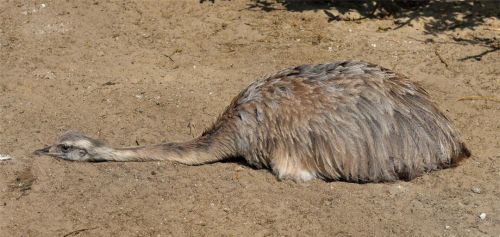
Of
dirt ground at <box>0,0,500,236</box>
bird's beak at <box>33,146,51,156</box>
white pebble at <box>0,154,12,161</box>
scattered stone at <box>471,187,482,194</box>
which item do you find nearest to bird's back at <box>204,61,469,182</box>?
dirt ground at <box>0,0,500,236</box>

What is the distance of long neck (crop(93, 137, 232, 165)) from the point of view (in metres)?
5.36

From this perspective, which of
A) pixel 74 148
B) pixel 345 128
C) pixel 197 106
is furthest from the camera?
pixel 197 106

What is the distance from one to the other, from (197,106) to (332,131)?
159 centimetres

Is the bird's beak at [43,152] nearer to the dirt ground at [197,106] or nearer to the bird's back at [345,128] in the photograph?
the dirt ground at [197,106]

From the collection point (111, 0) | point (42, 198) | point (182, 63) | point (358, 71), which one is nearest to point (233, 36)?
point (182, 63)

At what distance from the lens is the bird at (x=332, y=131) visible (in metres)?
4.96

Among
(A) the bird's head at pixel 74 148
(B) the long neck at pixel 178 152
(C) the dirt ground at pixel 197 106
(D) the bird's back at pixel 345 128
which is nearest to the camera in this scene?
(C) the dirt ground at pixel 197 106

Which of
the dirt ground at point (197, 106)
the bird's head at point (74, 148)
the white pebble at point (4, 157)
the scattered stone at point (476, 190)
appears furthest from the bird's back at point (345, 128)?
the white pebble at point (4, 157)

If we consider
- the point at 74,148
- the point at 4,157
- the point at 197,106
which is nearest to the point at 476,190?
the point at 197,106

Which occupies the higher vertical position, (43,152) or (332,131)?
(332,131)

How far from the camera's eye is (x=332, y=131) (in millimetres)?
4988

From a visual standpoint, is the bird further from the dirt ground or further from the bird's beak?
the bird's beak

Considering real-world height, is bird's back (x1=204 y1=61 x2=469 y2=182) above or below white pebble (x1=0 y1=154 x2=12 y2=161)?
above

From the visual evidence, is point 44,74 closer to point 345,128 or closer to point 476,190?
point 345,128
